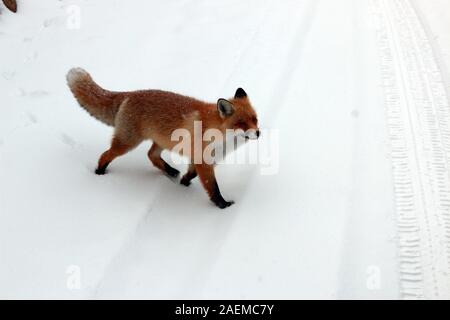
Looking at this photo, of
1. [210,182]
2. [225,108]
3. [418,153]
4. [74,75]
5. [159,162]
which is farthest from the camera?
[418,153]

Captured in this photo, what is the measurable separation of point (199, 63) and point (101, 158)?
2.91 meters

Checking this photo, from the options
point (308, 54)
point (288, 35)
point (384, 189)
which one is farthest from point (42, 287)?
point (288, 35)

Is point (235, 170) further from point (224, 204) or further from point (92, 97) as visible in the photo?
point (92, 97)

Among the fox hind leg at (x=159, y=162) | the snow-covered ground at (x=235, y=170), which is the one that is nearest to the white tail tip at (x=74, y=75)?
the snow-covered ground at (x=235, y=170)

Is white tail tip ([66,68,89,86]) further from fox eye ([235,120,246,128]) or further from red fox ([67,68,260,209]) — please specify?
fox eye ([235,120,246,128])

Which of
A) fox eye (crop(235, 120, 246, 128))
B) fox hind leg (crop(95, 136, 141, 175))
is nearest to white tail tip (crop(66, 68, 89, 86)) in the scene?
fox hind leg (crop(95, 136, 141, 175))

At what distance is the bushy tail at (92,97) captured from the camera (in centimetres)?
429

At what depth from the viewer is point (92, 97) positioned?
14.2 ft

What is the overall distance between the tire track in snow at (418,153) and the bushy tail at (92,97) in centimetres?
308

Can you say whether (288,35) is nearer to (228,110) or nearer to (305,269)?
(228,110)

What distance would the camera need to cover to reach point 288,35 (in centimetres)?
777

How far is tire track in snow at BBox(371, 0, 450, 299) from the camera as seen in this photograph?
358cm

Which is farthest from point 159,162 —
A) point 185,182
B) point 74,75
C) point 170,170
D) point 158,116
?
point 74,75

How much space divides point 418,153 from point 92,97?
374 centimetres
